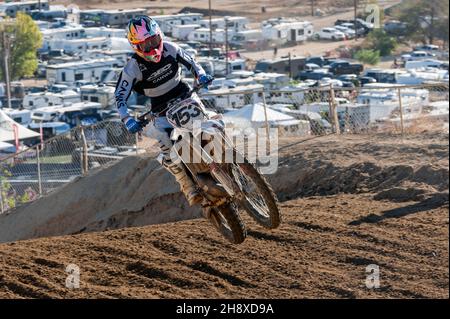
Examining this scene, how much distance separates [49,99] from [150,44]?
103ft

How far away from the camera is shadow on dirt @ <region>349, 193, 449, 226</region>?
10.0 meters

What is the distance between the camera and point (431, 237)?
9219 mm

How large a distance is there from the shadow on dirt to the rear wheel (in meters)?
1.40

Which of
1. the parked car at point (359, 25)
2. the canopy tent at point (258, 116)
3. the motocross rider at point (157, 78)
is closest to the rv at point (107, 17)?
the parked car at point (359, 25)

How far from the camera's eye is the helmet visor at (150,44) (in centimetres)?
906

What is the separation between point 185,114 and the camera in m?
8.96

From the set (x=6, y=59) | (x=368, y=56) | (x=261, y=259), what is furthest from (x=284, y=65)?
(x=261, y=259)

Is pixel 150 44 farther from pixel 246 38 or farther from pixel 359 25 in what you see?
pixel 246 38

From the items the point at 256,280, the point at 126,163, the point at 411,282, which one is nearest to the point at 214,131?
the point at 256,280

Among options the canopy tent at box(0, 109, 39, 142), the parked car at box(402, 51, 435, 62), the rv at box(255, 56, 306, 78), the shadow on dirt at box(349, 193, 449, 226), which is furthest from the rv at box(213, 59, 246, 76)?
the shadow on dirt at box(349, 193, 449, 226)

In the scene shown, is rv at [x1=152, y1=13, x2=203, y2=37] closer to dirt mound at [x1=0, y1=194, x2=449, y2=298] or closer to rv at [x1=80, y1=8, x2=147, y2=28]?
rv at [x1=80, y1=8, x2=147, y2=28]

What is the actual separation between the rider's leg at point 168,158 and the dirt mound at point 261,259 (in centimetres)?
67

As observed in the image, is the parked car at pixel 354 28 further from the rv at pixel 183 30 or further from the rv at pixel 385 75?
the rv at pixel 183 30
